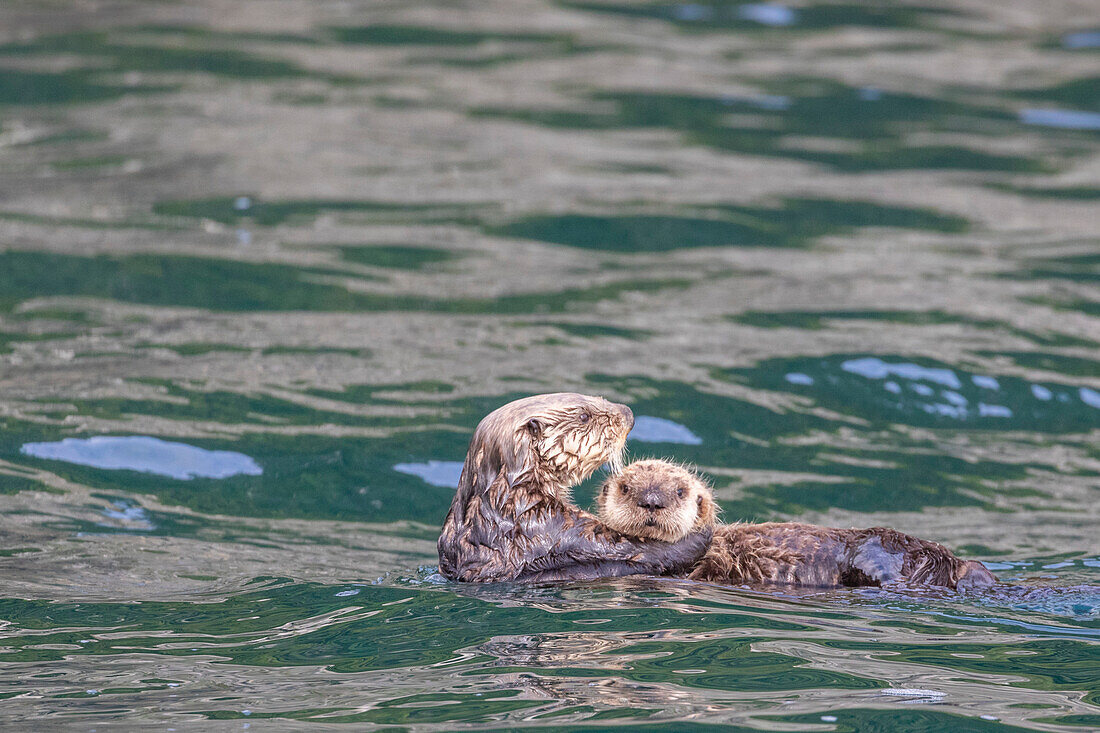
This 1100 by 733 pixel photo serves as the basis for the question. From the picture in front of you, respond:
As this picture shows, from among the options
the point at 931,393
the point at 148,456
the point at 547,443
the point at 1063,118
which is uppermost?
the point at 1063,118

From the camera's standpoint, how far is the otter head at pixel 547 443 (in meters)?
5.27

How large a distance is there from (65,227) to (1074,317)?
322 inches

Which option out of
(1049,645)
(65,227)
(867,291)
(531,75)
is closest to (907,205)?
(867,291)

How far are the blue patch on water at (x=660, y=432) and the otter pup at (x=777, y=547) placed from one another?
7.36 ft

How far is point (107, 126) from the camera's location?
1367 centimetres

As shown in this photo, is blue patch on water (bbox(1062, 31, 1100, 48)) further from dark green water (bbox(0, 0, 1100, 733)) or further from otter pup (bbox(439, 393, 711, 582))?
otter pup (bbox(439, 393, 711, 582))

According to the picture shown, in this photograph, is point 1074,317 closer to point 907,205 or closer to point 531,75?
point 907,205

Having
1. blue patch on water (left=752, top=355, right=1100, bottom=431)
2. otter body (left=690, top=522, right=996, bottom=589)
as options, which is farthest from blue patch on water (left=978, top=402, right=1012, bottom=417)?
otter body (left=690, top=522, right=996, bottom=589)

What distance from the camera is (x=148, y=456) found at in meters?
7.31

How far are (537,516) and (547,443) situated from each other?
0.31 metres

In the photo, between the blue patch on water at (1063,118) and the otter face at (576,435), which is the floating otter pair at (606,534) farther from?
the blue patch on water at (1063,118)

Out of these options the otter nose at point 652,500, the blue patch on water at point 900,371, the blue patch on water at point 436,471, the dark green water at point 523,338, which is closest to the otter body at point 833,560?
the dark green water at point 523,338

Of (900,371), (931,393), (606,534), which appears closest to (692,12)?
(900,371)

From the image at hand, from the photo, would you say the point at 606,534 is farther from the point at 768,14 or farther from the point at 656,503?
the point at 768,14
